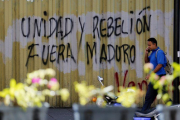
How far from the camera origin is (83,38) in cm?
1085

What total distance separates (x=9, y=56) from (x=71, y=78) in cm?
171

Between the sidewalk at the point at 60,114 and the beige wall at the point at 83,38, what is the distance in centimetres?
32

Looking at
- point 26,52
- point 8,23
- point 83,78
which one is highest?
point 8,23

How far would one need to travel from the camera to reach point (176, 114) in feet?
12.2

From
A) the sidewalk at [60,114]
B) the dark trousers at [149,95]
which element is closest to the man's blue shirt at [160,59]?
the dark trousers at [149,95]

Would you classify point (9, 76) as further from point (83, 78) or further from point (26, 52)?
point (83, 78)

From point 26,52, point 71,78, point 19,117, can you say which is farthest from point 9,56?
point 19,117

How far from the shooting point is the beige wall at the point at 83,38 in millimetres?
10773

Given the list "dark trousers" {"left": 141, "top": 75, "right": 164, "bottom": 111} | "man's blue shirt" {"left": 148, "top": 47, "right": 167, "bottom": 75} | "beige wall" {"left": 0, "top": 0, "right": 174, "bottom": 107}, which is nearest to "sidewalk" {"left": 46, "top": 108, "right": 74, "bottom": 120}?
"beige wall" {"left": 0, "top": 0, "right": 174, "bottom": 107}

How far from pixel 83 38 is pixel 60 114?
84.8 inches

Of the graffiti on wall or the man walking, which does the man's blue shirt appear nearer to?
the man walking

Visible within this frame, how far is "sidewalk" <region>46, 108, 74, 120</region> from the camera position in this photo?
9.34 meters

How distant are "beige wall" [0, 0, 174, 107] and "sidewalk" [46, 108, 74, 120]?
32 centimetres

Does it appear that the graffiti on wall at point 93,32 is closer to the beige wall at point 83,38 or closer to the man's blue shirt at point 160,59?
the beige wall at point 83,38
